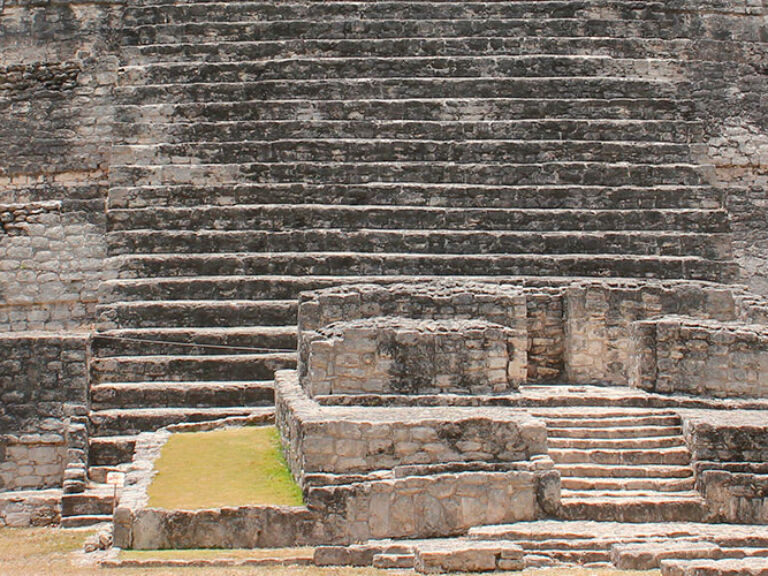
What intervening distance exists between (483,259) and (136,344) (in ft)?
16.0

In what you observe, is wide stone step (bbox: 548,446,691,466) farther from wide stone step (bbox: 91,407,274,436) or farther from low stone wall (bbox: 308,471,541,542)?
wide stone step (bbox: 91,407,274,436)

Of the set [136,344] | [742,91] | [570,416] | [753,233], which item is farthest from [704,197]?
[136,344]

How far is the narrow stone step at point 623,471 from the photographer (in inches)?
406

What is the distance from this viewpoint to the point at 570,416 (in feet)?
36.8

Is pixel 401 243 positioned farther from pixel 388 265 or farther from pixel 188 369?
pixel 188 369

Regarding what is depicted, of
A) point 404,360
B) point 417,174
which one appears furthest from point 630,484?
point 417,174

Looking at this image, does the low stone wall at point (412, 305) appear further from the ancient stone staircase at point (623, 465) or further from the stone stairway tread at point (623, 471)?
the stone stairway tread at point (623, 471)

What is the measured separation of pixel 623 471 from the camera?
10383 mm

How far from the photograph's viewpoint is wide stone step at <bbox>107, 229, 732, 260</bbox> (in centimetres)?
1612

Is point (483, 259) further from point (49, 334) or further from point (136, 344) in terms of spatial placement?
point (49, 334)

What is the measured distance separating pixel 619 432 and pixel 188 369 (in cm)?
597

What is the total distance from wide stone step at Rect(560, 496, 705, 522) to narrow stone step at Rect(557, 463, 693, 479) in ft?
1.36

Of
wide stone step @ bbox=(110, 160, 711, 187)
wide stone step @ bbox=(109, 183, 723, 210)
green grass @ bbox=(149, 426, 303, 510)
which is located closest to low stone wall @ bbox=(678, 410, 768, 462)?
green grass @ bbox=(149, 426, 303, 510)

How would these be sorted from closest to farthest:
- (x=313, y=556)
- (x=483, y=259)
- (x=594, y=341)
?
(x=313, y=556) < (x=594, y=341) < (x=483, y=259)
